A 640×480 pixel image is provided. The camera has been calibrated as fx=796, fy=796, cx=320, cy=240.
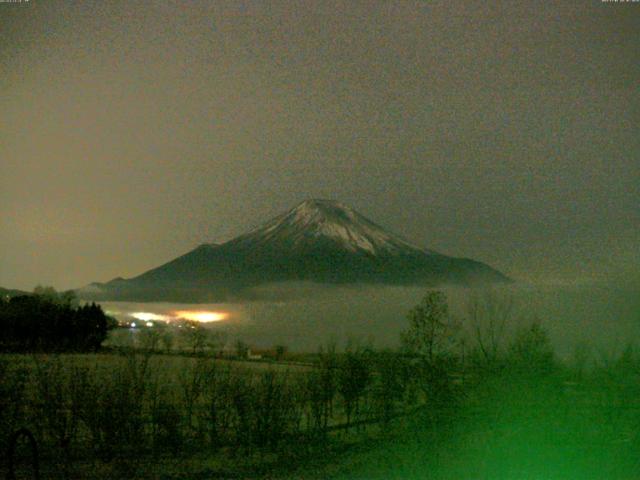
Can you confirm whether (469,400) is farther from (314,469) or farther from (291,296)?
(291,296)

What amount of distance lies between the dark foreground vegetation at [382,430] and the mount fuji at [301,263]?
5648 centimetres

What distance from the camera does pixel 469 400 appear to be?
13.9 meters

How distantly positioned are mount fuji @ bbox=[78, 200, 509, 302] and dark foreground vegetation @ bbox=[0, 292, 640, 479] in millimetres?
56483

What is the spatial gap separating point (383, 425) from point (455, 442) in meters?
4.19

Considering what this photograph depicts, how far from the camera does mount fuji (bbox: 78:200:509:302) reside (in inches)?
2963

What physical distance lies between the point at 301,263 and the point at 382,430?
→ 204 ft

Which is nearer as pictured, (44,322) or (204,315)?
(44,322)

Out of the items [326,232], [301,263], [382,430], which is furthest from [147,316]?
[382,430]

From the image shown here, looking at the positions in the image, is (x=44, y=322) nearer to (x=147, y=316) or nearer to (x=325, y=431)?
(x=325, y=431)

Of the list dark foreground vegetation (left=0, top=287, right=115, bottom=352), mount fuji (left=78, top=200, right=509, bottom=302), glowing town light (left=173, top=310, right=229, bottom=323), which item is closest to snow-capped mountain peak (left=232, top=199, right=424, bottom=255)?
mount fuji (left=78, top=200, right=509, bottom=302)

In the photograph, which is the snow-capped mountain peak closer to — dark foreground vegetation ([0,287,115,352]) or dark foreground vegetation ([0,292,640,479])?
dark foreground vegetation ([0,287,115,352])

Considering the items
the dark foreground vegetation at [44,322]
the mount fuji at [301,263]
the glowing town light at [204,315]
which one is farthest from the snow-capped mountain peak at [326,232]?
the dark foreground vegetation at [44,322]

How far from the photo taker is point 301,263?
78688mm

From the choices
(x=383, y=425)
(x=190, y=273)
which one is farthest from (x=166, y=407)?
(x=190, y=273)
